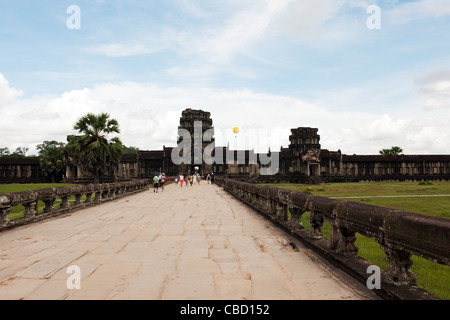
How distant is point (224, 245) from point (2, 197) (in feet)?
18.9

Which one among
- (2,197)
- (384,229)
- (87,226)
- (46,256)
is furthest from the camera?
(87,226)

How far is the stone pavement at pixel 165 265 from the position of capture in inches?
157

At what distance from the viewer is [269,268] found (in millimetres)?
5016

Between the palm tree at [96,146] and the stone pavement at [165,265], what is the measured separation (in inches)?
921

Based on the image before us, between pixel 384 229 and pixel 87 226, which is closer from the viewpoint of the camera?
pixel 384 229

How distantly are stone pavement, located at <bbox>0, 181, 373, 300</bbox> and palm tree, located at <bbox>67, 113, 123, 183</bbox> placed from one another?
23.4 m

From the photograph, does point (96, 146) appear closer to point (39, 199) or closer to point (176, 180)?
point (176, 180)

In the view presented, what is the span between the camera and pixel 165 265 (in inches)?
202

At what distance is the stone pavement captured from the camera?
398 centimetres

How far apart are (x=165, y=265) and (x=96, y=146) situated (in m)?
27.9

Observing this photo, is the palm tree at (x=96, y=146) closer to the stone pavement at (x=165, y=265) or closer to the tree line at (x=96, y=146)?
the tree line at (x=96, y=146)

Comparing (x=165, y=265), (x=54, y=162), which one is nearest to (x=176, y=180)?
(x=54, y=162)
